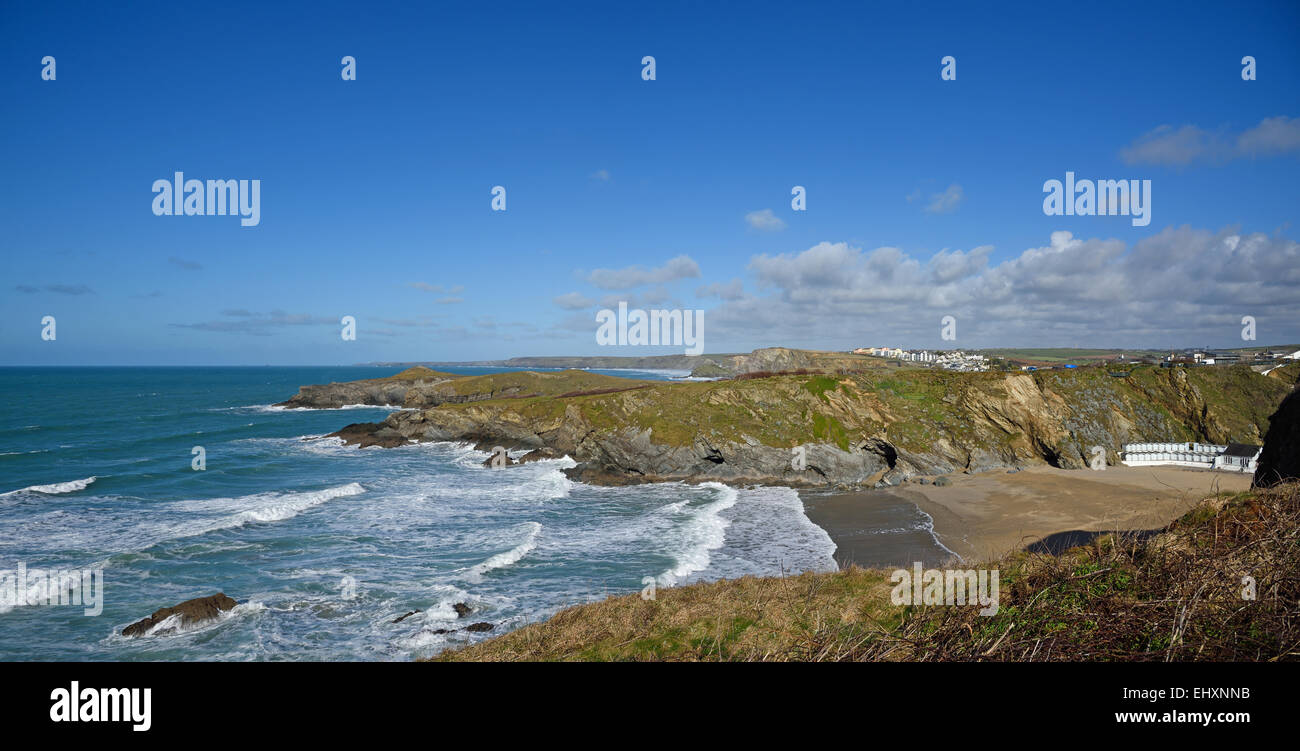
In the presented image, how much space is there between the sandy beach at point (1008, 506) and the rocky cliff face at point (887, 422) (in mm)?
3225

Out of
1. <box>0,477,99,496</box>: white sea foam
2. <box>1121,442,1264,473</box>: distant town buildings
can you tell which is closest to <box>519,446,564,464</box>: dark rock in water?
<box>0,477,99,496</box>: white sea foam

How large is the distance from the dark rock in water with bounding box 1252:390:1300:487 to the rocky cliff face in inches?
953

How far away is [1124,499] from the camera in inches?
1302

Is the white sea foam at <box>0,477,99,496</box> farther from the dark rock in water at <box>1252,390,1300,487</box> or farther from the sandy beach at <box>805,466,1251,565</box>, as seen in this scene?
the dark rock in water at <box>1252,390,1300,487</box>

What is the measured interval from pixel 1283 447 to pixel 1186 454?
3704 cm

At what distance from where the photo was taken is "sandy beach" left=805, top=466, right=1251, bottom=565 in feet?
84.4

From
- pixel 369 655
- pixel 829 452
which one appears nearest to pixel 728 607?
pixel 369 655

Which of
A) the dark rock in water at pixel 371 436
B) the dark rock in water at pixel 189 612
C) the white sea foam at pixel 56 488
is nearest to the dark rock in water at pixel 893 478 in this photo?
the dark rock in water at pixel 189 612

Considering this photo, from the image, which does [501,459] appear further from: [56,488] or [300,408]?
[300,408]

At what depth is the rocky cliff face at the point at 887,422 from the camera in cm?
4325

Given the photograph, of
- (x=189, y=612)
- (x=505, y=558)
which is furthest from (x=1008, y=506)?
(x=189, y=612)

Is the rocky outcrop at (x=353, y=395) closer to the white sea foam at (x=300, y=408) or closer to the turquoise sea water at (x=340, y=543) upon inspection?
the white sea foam at (x=300, y=408)
